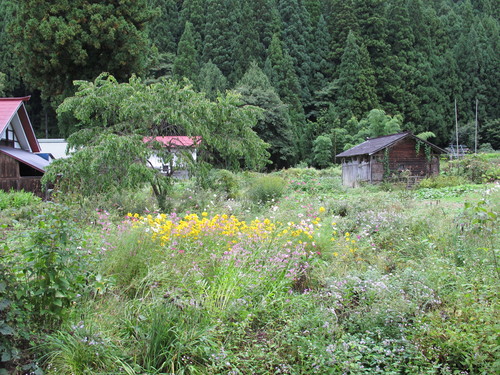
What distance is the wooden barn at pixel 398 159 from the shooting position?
24.3 m

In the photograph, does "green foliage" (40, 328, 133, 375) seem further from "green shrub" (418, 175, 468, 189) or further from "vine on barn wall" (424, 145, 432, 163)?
"vine on barn wall" (424, 145, 432, 163)

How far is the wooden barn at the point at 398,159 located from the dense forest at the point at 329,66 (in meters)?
15.0

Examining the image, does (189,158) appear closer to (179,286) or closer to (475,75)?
(179,286)

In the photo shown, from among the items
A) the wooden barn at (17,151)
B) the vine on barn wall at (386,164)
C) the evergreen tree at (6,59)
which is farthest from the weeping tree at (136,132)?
the evergreen tree at (6,59)

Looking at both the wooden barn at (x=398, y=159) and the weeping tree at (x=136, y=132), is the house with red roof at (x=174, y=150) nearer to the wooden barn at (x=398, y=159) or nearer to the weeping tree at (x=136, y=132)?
the weeping tree at (x=136, y=132)

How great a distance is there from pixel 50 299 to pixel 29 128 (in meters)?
21.8

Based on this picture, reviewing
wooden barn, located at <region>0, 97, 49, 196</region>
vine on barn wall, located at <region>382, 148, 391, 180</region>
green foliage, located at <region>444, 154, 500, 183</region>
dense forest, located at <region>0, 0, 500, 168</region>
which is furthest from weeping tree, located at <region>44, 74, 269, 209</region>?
dense forest, located at <region>0, 0, 500, 168</region>

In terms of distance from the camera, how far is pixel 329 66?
5631 cm

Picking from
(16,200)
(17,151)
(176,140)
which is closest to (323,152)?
(17,151)

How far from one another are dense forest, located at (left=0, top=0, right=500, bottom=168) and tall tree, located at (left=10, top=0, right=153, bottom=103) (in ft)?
29.8

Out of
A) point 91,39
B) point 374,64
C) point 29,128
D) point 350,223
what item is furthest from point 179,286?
point 374,64

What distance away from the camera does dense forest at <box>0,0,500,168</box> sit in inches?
1677

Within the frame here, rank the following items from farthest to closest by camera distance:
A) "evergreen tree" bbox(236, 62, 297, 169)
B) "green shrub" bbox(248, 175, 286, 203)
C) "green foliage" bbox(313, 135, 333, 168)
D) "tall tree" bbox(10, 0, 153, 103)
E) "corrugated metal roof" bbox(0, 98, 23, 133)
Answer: "green foliage" bbox(313, 135, 333, 168)
"evergreen tree" bbox(236, 62, 297, 169)
"tall tree" bbox(10, 0, 153, 103)
"corrugated metal roof" bbox(0, 98, 23, 133)
"green shrub" bbox(248, 175, 286, 203)

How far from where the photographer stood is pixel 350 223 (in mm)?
8461
